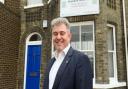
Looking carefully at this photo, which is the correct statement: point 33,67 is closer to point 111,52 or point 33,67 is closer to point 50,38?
point 50,38

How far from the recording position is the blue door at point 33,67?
30.7ft

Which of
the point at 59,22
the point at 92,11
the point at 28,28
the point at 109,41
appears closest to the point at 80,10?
the point at 92,11

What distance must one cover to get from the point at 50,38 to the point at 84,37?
1.39 m

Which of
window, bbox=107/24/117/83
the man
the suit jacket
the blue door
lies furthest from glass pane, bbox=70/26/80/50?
the suit jacket

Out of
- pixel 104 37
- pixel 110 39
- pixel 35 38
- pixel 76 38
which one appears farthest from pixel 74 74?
pixel 35 38

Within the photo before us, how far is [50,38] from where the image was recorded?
30.1 feet

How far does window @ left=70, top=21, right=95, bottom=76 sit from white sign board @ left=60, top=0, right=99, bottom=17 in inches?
15.0

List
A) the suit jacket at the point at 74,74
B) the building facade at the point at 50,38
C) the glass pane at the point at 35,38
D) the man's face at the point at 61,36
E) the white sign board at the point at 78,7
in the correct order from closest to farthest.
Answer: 1. the suit jacket at the point at 74,74
2. the man's face at the point at 61,36
3. the building facade at the point at 50,38
4. the white sign board at the point at 78,7
5. the glass pane at the point at 35,38

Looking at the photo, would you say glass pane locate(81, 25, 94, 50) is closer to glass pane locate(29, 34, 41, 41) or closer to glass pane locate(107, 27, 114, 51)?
glass pane locate(107, 27, 114, 51)

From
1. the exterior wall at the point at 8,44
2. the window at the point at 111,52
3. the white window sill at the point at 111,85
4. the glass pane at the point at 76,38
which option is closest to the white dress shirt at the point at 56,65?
the white window sill at the point at 111,85

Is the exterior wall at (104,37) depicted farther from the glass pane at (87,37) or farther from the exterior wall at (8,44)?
the exterior wall at (8,44)

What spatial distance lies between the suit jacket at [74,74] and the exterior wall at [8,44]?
7039 millimetres

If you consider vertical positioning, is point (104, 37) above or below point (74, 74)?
above

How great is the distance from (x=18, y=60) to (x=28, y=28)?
4.32 ft
